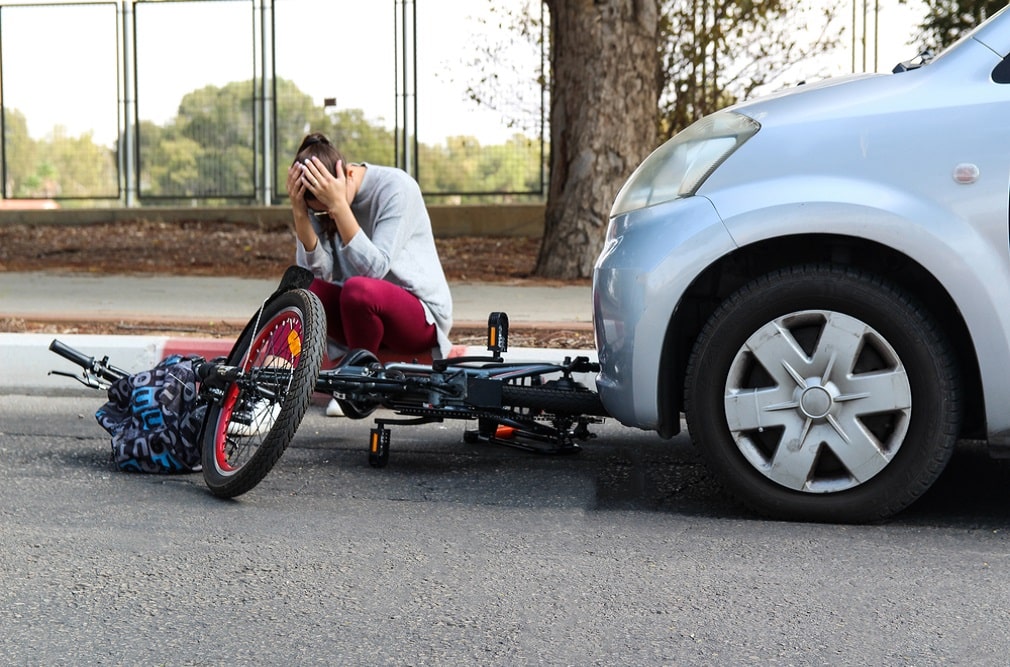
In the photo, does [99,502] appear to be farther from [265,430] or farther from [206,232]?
[206,232]

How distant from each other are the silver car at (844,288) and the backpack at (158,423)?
64.1 inches

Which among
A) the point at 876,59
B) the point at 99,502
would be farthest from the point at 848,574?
the point at 876,59

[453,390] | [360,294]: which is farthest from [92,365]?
[453,390]

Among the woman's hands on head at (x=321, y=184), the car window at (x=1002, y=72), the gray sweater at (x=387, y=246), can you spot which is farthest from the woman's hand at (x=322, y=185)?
the car window at (x=1002, y=72)

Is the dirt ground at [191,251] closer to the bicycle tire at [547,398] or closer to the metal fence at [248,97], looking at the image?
the metal fence at [248,97]

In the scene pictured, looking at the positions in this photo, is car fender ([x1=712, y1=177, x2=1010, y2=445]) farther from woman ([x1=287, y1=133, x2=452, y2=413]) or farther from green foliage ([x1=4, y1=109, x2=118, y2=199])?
green foliage ([x1=4, y1=109, x2=118, y2=199])

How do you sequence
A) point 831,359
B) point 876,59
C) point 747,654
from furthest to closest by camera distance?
point 876,59 < point 831,359 < point 747,654

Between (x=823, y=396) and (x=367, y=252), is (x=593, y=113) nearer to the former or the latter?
(x=367, y=252)

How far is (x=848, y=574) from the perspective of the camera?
3.48m

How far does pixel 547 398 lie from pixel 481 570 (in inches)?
46.4

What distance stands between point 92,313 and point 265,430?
4.52 m

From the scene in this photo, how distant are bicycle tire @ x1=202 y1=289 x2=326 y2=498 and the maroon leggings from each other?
44 cm

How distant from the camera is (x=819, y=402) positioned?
12.7ft

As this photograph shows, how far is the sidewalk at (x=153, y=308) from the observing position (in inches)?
269
